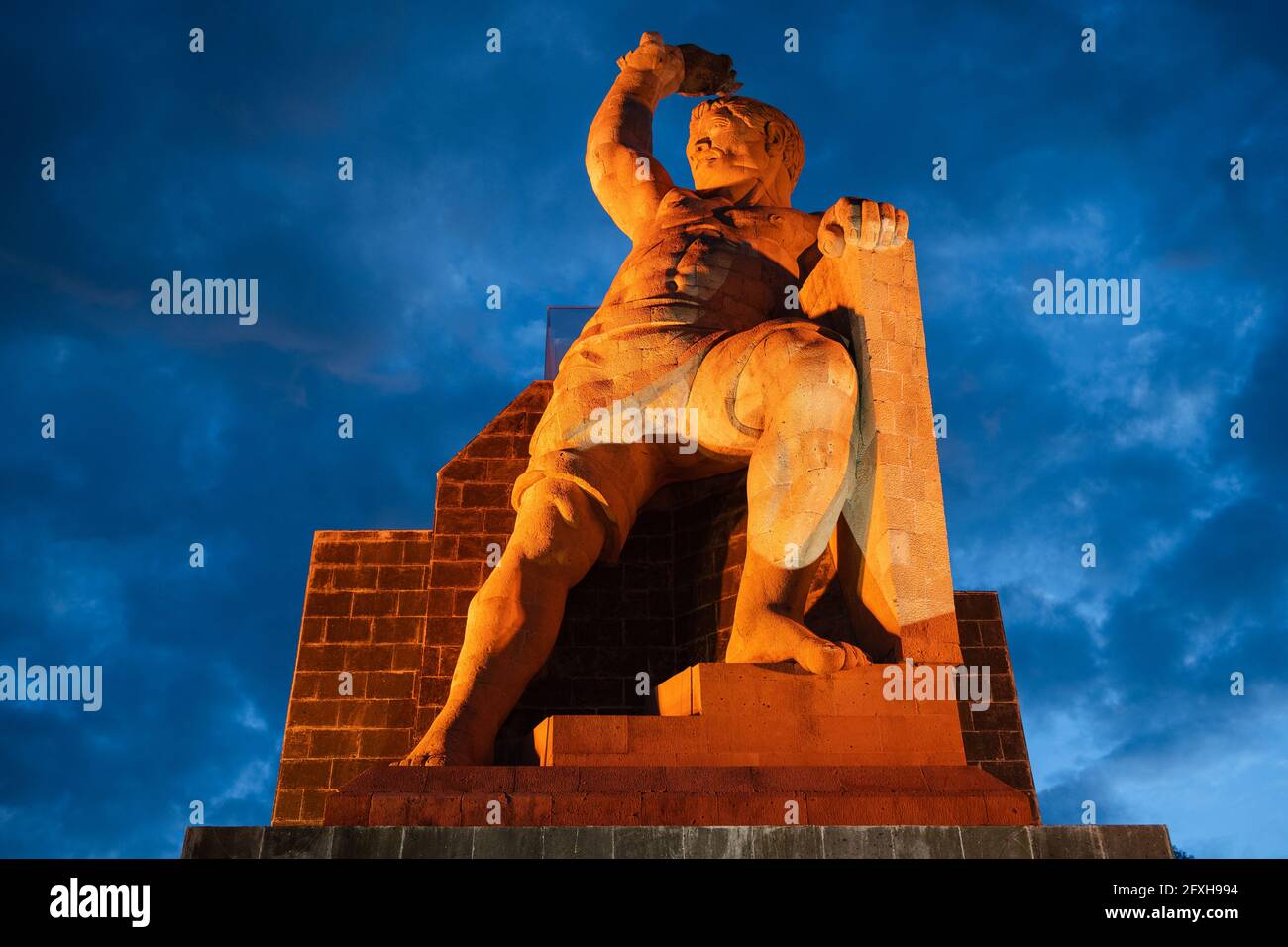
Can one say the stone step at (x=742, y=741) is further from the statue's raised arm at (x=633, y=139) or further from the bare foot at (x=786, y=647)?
the statue's raised arm at (x=633, y=139)

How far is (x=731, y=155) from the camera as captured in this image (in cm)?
880

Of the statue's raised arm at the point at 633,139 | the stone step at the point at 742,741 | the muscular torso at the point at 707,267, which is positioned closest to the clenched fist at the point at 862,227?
the muscular torso at the point at 707,267

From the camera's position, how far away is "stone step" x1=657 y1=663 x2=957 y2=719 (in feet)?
19.7

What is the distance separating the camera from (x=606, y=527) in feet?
24.2

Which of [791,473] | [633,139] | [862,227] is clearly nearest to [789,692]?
[791,473]

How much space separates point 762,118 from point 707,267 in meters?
1.60

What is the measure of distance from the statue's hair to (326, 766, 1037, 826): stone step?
482 centimetres

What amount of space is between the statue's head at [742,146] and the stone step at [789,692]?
3.99 m

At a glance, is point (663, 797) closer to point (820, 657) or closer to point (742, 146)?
point (820, 657)

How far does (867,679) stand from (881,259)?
8.81ft

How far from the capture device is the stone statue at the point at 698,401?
6562mm

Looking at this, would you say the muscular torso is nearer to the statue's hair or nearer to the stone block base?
the statue's hair

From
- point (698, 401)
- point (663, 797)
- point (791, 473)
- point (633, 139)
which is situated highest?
point (633, 139)
